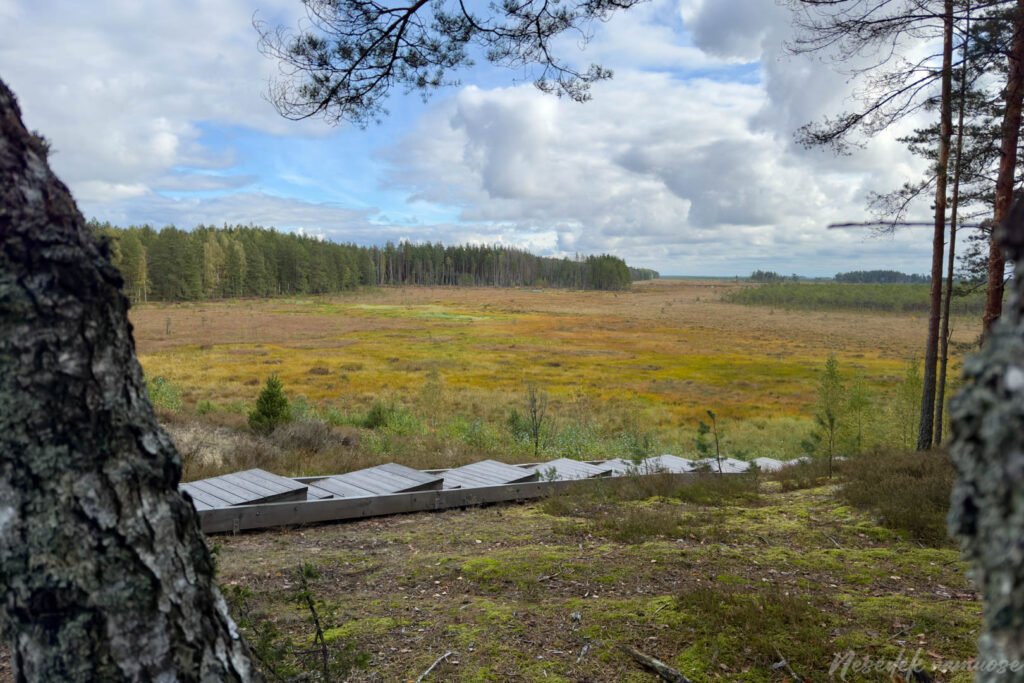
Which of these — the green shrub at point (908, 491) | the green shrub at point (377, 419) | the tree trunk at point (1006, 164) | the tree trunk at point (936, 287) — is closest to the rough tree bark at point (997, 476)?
the green shrub at point (908, 491)

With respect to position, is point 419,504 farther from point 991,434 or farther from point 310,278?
point 310,278

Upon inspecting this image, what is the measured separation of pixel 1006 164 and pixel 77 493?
37.5ft

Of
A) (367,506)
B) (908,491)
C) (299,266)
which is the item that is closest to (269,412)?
(367,506)

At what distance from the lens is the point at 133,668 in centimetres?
130

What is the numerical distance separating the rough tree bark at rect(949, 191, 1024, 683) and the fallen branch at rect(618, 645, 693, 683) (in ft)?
7.79

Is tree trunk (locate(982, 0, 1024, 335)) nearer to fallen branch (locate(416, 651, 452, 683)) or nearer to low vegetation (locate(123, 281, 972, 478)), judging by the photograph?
low vegetation (locate(123, 281, 972, 478))

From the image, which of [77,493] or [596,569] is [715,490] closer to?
[596,569]

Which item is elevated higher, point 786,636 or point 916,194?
point 916,194

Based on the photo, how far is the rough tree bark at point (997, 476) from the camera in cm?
76

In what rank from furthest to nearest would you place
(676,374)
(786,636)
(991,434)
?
1. (676,374)
2. (786,636)
3. (991,434)

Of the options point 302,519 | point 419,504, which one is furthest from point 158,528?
point 419,504

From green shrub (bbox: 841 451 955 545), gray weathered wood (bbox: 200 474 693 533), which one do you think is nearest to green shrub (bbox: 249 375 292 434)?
gray weathered wood (bbox: 200 474 693 533)

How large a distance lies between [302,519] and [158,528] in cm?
521

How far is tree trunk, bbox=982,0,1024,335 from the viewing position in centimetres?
707
